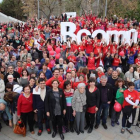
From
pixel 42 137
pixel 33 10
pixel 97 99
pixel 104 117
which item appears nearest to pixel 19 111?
pixel 42 137

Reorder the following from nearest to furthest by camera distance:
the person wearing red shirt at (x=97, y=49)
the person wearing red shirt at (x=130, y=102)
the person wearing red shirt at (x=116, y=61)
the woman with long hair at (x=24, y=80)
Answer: the person wearing red shirt at (x=130, y=102)
the woman with long hair at (x=24, y=80)
the person wearing red shirt at (x=116, y=61)
the person wearing red shirt at (x=97, y=49)

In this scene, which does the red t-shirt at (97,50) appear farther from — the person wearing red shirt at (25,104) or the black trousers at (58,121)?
the person wearing red shirt at (25,104)

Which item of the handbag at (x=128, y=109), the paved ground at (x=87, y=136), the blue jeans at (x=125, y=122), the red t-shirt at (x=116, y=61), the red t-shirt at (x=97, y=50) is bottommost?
the paved ground at (x=87, y=136)

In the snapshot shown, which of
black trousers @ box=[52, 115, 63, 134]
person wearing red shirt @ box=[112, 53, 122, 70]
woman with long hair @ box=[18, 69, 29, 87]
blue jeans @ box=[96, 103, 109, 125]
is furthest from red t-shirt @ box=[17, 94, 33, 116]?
person wearing red shirt @ box=[112, 53, 122, 70]

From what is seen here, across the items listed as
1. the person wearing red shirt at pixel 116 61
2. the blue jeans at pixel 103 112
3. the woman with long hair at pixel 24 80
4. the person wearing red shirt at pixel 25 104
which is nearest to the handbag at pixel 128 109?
the blue jeans at pixel 103 112

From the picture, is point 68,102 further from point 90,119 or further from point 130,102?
point 130,102

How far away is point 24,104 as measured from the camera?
13.3 ft

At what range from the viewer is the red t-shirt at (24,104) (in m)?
3.99

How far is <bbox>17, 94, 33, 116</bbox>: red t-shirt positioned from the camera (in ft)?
13.1

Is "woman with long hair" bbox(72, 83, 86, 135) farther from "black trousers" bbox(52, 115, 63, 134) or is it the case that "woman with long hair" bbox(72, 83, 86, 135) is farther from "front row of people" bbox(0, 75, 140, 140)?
"black trousers" bbox(52, 115, 63, 134)

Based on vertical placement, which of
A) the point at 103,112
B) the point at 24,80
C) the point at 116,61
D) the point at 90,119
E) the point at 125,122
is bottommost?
the point at 125,122

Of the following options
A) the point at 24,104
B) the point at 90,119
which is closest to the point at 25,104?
the point at 24,104

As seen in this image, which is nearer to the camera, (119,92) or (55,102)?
(55,102)

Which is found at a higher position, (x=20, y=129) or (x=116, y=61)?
(x=116, y=61)
